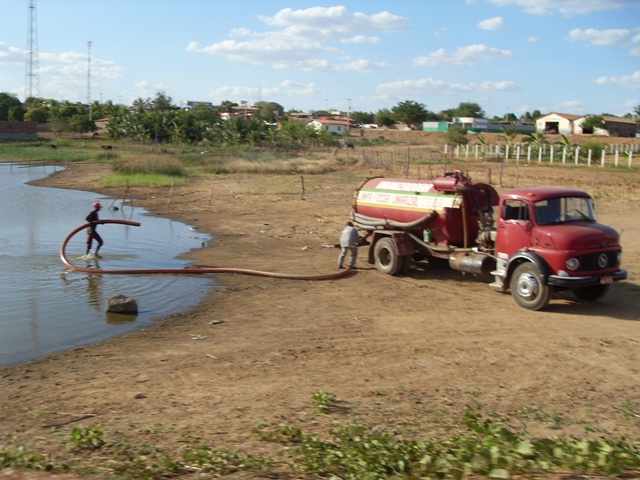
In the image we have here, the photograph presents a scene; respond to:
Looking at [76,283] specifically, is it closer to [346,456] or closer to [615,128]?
[346,456]

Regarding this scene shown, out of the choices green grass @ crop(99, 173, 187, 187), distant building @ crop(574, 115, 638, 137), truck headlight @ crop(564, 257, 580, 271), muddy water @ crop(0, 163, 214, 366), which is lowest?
muddy water @ crop(0, 163, 214, 366)

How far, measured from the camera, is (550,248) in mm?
12859

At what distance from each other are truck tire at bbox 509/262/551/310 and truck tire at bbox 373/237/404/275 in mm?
3474

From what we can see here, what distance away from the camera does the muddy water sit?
12.0 m

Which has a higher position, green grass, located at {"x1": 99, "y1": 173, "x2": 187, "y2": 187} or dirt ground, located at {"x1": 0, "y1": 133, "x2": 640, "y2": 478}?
green grass, located at {"x1": 99, "y1": 173, "x2": 187, "y2": 187}

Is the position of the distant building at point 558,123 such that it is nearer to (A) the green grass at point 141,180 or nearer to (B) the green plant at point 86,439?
(A) the green grass at point 141,180

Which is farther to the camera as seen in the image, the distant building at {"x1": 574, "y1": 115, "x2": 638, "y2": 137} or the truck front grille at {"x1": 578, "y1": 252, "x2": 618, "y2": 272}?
the distant building at {"x1": 574, "y1": 115, "x2": 638, "y2": 137}

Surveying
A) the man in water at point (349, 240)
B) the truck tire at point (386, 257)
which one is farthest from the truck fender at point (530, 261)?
the man in water at point (349, 240)

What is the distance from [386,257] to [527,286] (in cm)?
450

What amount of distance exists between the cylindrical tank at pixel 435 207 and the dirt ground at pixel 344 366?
1.25 m

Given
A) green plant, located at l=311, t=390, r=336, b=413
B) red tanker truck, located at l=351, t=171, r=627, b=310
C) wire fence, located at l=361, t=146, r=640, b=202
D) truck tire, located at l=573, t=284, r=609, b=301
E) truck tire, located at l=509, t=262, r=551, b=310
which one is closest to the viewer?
green plant, located at l=311, t=390, r=336, b=413

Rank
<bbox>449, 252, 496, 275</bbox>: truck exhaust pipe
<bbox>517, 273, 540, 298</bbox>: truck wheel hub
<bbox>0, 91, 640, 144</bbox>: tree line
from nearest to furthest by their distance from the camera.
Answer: <bbox>517, 273, 540, 298</bbox>: truck wheel hub → <bbox>449, 252, 496, 275</bbox>: truck exhaust pipe → <bbox>0, 91, 640, 144</bbox>: tree line

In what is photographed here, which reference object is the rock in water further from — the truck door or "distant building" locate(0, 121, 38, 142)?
"distant building" locate(0, 121, 38, 142)

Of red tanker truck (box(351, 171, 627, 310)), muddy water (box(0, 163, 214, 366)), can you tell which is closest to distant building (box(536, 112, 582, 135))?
muddy water (box(0, 163, 214, 366))
